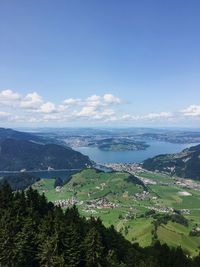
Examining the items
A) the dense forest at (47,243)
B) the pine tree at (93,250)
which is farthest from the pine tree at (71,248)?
the pine tree at (93,250)

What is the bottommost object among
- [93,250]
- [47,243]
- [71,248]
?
[93,250]

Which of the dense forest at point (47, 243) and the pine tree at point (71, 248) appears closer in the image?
the dense forest at point (47, 243)

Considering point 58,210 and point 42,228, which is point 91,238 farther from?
point 58,210

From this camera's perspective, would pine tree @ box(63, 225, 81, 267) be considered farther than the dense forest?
Yes

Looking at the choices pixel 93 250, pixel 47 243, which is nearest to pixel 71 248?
pixel 93 250

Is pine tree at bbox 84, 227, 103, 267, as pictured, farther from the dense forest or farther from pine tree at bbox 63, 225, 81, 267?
pine tree at bbox 63, 225, 81, 267

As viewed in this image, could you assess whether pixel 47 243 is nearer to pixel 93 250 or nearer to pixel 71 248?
pixel 71 248

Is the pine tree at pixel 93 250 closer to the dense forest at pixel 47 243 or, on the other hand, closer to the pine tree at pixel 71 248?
the dense forest at pixel 47 243

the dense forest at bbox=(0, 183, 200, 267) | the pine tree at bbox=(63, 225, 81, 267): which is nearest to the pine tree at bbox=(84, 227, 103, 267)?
the dense forest at bbox=(0, 183, 200, 267)

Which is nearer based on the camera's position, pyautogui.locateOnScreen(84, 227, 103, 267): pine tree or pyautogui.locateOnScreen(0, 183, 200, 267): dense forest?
pyautogui.locateOnScreen(0, 183, 200, 267): dense forest

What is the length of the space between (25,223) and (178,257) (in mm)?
40771

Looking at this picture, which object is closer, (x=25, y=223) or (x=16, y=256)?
(x=16, y=256)

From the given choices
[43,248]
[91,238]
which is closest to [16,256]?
[43,248]

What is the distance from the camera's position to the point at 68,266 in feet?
209
